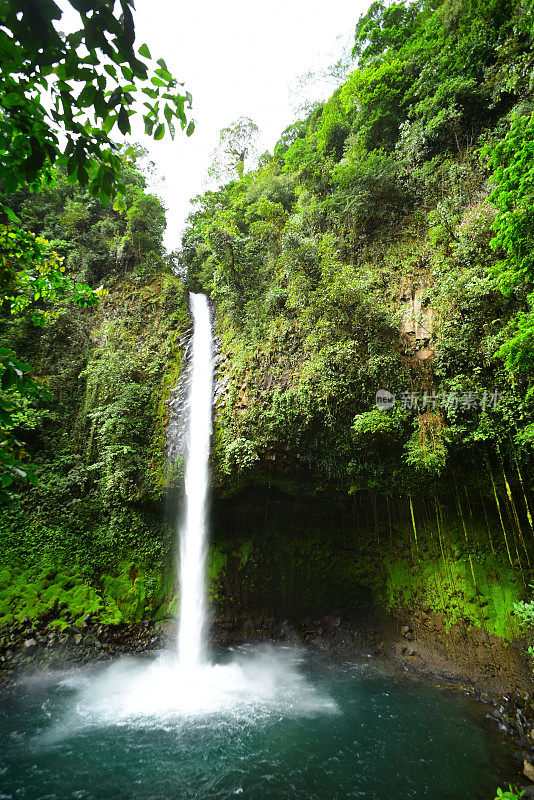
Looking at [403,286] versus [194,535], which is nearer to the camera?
[403,286]

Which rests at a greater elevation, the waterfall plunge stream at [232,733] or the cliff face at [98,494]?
the cliff face at [98,494]

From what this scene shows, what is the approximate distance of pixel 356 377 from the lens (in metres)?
6.39

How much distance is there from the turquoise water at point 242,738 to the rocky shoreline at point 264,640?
1.16 feet

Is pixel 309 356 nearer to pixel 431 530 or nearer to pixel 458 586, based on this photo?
pixel 431 530

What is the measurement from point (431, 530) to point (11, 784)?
7.26 metres

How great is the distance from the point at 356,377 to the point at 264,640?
253 inches

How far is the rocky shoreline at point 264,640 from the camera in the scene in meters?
5.41

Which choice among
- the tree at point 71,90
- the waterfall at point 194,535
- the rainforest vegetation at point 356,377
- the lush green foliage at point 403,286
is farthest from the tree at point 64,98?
the waterfall at point 194,535

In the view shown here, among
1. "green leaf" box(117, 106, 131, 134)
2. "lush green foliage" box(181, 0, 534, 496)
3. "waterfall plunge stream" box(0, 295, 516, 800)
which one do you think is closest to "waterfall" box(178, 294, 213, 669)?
"waterfall plunge stream" box(0, 295, 516, 800)

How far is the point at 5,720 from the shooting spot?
5074mm

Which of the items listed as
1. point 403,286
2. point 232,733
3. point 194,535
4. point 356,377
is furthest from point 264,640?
point 403,286

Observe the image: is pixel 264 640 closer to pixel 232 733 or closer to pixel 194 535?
pixel 194 535

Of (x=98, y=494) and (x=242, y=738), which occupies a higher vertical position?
(x=98, y=494)

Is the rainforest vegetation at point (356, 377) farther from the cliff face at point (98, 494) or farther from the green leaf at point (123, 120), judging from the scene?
the green leaf at point (123, 120)
